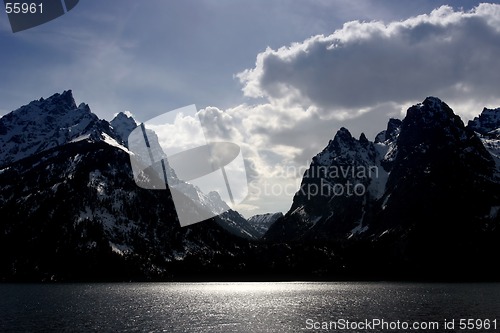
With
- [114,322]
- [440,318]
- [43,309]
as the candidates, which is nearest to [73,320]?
[114,322]

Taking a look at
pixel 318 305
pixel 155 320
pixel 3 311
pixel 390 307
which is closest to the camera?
pixel 155 320

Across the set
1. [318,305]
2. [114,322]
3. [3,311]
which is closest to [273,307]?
[318,305]

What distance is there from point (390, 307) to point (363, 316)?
90.5 ft

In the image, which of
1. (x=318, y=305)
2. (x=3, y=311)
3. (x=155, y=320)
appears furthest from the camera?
(x=318, y=305)

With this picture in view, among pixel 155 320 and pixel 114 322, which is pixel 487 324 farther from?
pixel 114 322

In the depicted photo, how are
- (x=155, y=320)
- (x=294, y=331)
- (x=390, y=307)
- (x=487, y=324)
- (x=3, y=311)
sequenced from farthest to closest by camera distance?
(x=390, y=307) → (x=3, y=311) → (x=155, y=320) → (x=487, y=324) → (x=294, y=331)

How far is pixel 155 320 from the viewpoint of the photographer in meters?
113

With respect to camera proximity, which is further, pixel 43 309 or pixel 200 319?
pixel 43 309

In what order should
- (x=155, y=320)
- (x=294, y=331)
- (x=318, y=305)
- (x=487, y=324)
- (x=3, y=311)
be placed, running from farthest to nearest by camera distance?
(x=318, y=305) → (x=3, y=311) → (x=155, y=320) → (x=487, y=324) → (x=294, y=331)

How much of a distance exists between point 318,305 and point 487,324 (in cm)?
5975

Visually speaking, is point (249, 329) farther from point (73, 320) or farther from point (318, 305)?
point (318, 305)

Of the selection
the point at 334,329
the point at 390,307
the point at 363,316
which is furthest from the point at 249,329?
the point at 390,307

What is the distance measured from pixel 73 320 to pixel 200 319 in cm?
3077

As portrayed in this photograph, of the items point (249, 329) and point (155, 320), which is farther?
point (155, 320)
